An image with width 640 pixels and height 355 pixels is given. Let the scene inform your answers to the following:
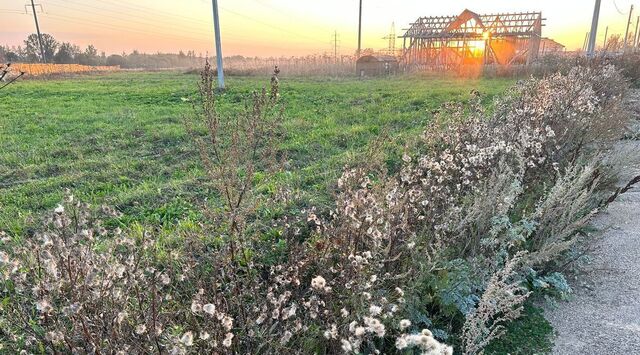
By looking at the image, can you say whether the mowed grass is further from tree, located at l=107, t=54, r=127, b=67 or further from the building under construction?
tree, located at l=107, t=54, r=127, b=67

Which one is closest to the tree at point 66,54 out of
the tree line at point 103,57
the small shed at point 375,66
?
the tree line at point 103,57

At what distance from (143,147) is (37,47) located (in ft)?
199

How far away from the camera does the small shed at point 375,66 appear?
29.5 metres

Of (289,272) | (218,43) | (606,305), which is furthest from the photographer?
(218,43)

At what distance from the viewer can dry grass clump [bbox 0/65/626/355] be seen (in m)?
1.89

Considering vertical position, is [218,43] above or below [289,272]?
above

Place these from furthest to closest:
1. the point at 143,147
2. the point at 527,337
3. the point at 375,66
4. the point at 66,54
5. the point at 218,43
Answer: the point at 66,54
the point at 375,66
the point at 218,43
the point at 143,147
the point at 527,337

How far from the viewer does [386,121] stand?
31.6 feet

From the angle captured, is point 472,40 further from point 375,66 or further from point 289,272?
point 289,272

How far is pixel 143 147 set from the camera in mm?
7672

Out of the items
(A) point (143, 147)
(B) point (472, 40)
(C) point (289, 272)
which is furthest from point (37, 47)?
(C) point (289, 272)

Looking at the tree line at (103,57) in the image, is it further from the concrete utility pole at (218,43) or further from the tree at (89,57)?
the concrete utility pole at (218,43)

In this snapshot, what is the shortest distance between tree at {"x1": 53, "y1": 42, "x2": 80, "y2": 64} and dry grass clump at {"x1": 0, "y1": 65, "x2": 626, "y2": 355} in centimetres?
7347

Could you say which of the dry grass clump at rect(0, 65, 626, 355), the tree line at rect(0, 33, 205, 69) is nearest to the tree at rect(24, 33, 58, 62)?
the tree line at rect(0, 33, 205, 69)
